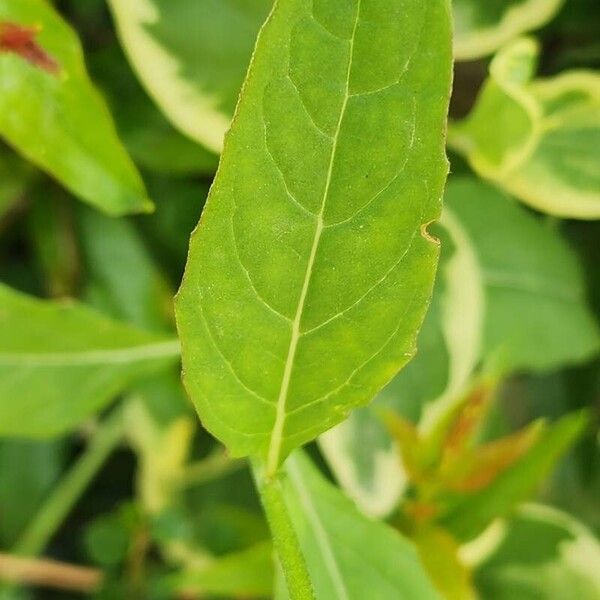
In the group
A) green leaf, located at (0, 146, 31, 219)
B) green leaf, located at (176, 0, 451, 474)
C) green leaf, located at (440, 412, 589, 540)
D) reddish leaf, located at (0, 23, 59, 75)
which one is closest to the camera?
green leaf, located at (176, 0, 451, 474)

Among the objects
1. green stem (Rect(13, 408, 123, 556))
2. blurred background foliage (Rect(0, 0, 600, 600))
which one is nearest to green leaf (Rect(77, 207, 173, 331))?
blurred background foliage (Rect(0, 0, 600, 600))

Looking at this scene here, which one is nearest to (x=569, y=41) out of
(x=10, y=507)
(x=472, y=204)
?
(x=472, y=204)

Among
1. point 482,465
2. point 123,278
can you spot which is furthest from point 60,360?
point 482,465

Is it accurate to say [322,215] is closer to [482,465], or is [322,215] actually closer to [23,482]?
[482,465]

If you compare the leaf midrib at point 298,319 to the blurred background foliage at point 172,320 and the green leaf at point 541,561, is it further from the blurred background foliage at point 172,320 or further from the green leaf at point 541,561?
the green leaf at point 541,561

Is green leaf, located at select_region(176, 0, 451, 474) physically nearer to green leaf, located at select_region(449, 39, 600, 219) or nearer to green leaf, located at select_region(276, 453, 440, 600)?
green leaf, located at select_region(276, 453, 440, 600)
